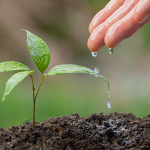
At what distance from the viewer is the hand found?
2.85 ft

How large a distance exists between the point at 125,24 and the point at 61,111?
0.72 metres

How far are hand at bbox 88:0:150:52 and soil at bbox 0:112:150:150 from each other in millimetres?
432

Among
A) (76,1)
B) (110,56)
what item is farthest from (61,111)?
(76,1)

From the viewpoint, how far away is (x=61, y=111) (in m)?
1.30

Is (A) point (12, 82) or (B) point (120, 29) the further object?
(B) point (120, 29)

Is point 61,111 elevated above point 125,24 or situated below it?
below

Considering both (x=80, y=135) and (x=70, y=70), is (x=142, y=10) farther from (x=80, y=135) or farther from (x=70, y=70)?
(x=80, y=135)

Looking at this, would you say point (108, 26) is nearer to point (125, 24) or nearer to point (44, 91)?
point (125, 24)

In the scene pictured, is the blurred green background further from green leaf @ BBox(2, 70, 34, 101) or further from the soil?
green leaf @ BBox(2, 70, 34, 101)

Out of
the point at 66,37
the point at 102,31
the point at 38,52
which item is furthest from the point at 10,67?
→ the point at 66,37

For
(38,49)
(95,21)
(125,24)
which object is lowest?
(38,49)

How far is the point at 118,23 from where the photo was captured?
3.17 feet

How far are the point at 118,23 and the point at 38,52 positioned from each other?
458 millimetres

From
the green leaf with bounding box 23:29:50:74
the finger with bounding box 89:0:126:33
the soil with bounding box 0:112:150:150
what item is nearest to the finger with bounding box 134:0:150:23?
the finger with bounding box 89:0:126:33
